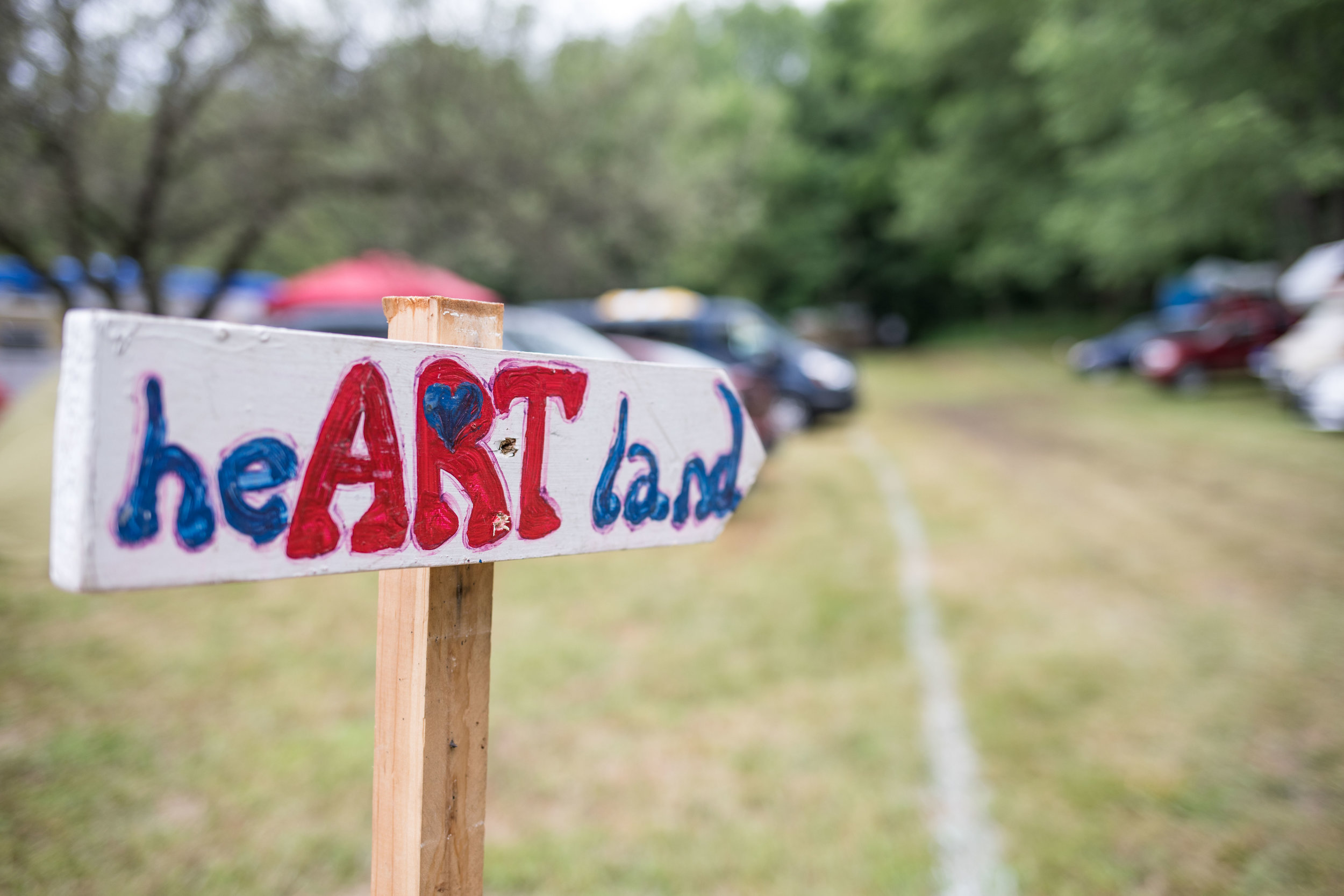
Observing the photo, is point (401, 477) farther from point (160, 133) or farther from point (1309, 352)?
point (1309, 352)

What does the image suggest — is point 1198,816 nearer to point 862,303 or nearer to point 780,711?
point 780,711

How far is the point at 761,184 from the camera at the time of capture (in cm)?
2792

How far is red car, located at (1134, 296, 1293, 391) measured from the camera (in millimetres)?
14148

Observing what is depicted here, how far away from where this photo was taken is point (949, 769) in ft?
10.7

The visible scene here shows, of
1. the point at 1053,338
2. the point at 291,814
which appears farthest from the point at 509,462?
the point at 1053,338

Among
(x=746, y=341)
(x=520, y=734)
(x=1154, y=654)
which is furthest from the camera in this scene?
(x=746, y=341)

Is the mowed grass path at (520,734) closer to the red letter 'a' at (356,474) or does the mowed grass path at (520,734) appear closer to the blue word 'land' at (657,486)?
the blue word 'land' at (657,486)

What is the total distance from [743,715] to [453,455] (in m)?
3.02

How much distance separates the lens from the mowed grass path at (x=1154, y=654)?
2.78 meters

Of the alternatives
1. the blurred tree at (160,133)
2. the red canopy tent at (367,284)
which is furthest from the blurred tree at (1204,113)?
the blurred tree at (160,133)

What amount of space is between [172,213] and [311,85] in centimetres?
200

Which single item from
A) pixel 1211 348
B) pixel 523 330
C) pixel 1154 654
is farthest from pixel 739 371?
pixel 1211 348

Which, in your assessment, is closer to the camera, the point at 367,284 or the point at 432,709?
the point at 432,709

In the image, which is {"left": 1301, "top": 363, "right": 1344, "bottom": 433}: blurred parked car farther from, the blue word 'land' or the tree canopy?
the blue word 'land'
